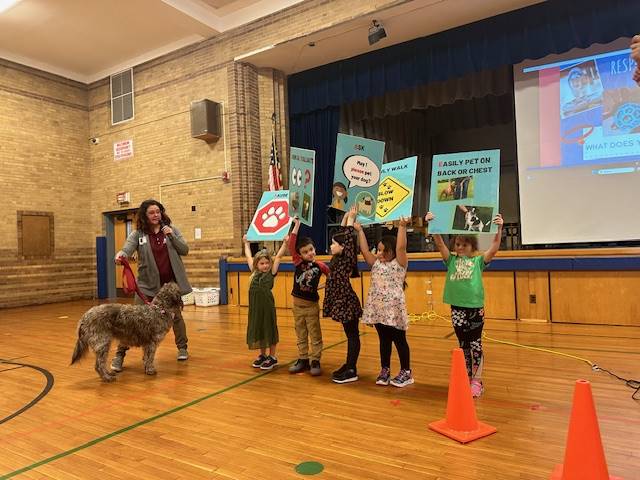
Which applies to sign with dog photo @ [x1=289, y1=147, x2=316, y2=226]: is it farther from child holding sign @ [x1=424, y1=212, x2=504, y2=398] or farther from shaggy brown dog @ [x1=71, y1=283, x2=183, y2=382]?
shaggy brown dog @ [x1=71, y1=283, x2=183, y2=382]

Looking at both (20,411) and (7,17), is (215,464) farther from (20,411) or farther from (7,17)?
(7,17)

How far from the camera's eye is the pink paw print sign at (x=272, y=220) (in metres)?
3.68

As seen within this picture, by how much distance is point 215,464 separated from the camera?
87.4 inches

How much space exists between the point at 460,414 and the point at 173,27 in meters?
8.66

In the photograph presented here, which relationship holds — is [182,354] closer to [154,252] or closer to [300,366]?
[154,252]

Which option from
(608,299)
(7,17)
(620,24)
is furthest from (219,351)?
(7,17)

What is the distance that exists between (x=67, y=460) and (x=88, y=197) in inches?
384

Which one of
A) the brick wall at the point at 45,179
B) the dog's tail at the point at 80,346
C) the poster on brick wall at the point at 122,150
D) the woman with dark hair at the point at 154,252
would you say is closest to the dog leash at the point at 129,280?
the woman with dark hair at the point at 154,252

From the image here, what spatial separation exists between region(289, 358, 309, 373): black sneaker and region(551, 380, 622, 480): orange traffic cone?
7.25 ft

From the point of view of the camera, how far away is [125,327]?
3.70 meters

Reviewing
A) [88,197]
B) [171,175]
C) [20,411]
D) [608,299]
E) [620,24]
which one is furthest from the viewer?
[88,197]

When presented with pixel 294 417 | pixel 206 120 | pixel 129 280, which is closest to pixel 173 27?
pixel 206 120

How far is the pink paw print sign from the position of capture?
12.1 feet

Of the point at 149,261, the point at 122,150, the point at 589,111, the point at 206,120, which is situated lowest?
the point at 149,261
